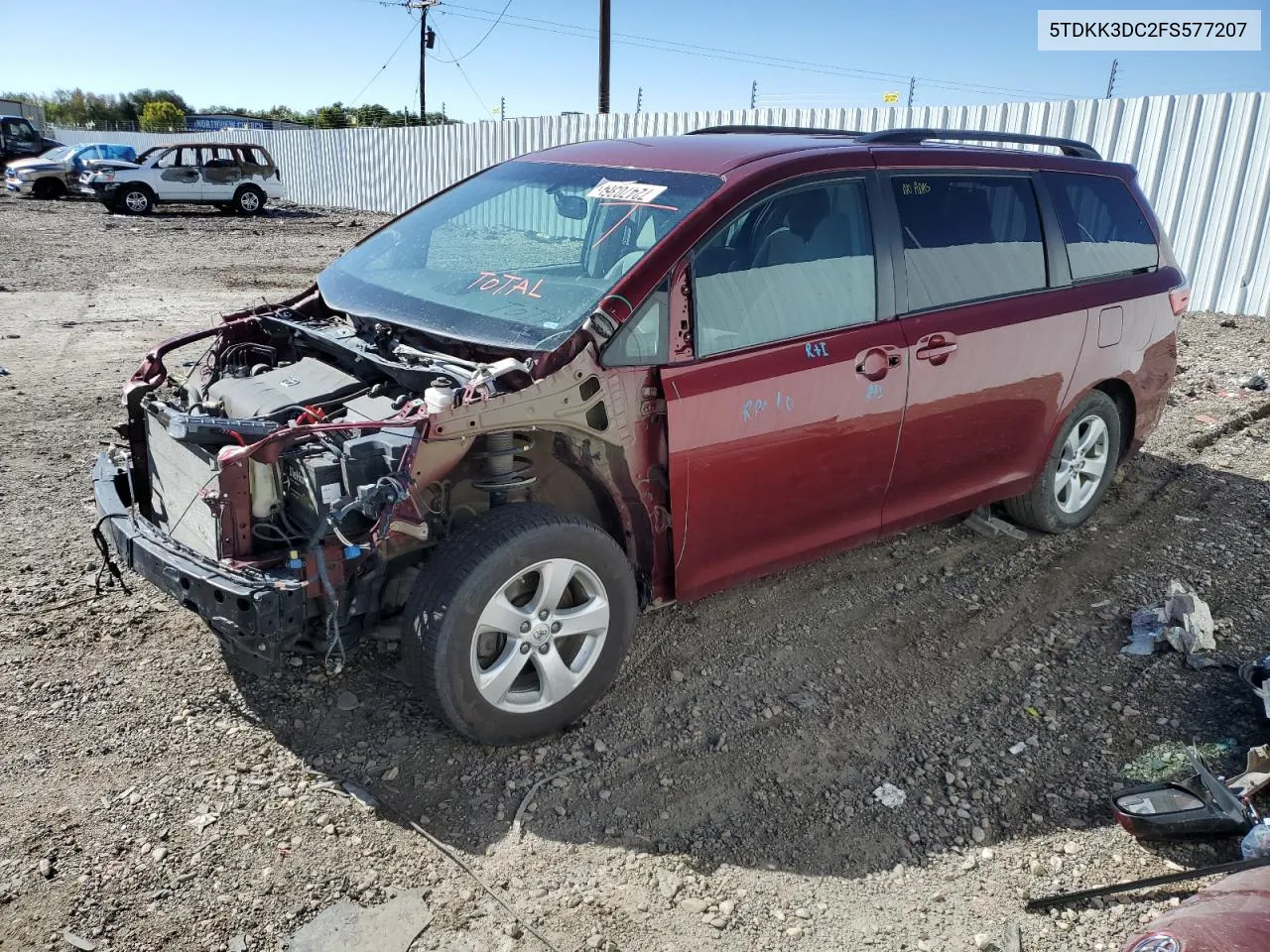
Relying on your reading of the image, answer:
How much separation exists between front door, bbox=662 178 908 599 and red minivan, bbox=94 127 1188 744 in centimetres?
1

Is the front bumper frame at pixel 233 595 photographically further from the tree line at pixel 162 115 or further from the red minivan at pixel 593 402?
the tree line at pixel 162 115

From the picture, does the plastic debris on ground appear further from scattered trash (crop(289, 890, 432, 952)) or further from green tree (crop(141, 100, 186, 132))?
green tree (crop(141, 100, 186, 132))

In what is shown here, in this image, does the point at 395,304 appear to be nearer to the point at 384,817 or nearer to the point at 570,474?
the point at 570,474

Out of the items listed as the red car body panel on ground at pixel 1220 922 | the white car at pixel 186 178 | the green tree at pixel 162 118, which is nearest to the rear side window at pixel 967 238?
the red car body panel on ground at pixel 1220 922

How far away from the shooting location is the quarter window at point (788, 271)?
341cm

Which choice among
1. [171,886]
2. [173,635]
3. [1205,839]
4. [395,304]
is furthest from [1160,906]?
[173,635]

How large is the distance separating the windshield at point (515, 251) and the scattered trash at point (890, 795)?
1.83m

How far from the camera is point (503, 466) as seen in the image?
10.4ft

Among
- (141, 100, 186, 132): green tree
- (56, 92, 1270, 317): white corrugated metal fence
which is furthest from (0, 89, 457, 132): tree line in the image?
(56, 92, 1270, 317): white corrugated metal fence

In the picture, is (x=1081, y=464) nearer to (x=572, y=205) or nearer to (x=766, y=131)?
(x=766, y=131)

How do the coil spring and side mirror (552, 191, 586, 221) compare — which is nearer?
the coil spring

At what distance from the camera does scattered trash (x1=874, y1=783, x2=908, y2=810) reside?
3111mm

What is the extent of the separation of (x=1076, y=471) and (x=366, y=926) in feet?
13.6

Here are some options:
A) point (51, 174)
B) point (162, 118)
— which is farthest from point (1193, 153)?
point (162, 118)
